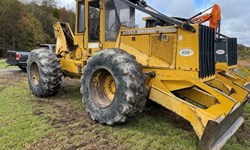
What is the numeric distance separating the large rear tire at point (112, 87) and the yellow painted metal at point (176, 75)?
0.14m

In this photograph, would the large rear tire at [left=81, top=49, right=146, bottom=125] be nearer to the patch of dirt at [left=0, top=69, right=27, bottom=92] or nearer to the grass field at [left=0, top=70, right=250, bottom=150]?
the grass field at [left=0, top=70, right=250, bottom=150]

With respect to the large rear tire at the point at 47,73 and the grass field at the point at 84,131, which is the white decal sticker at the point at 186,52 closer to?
the grass field at the point at 84,131

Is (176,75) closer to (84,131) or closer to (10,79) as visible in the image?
(84,131)

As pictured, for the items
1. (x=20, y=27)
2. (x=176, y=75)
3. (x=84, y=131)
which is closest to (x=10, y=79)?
(x=84, y=131)

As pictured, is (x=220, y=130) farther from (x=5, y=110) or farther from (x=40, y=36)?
(x=40, y=36)

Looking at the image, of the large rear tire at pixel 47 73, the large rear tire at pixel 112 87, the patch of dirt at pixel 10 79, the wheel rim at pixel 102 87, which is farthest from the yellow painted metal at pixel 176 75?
the patch of dirt at pixel 10 79

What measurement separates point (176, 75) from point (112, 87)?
1.27 meters

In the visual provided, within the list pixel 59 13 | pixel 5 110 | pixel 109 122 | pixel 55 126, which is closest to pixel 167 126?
pixel 109 122

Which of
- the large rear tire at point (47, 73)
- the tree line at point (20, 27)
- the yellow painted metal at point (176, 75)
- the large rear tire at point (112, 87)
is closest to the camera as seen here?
the yellow painted metal at point (176, 75)

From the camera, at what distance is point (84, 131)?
443 cm

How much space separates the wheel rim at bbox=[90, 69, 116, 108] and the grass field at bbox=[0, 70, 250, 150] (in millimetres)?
468

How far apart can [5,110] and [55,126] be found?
5.42ft

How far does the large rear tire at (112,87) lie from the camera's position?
430cm

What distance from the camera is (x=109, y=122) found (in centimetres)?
457
